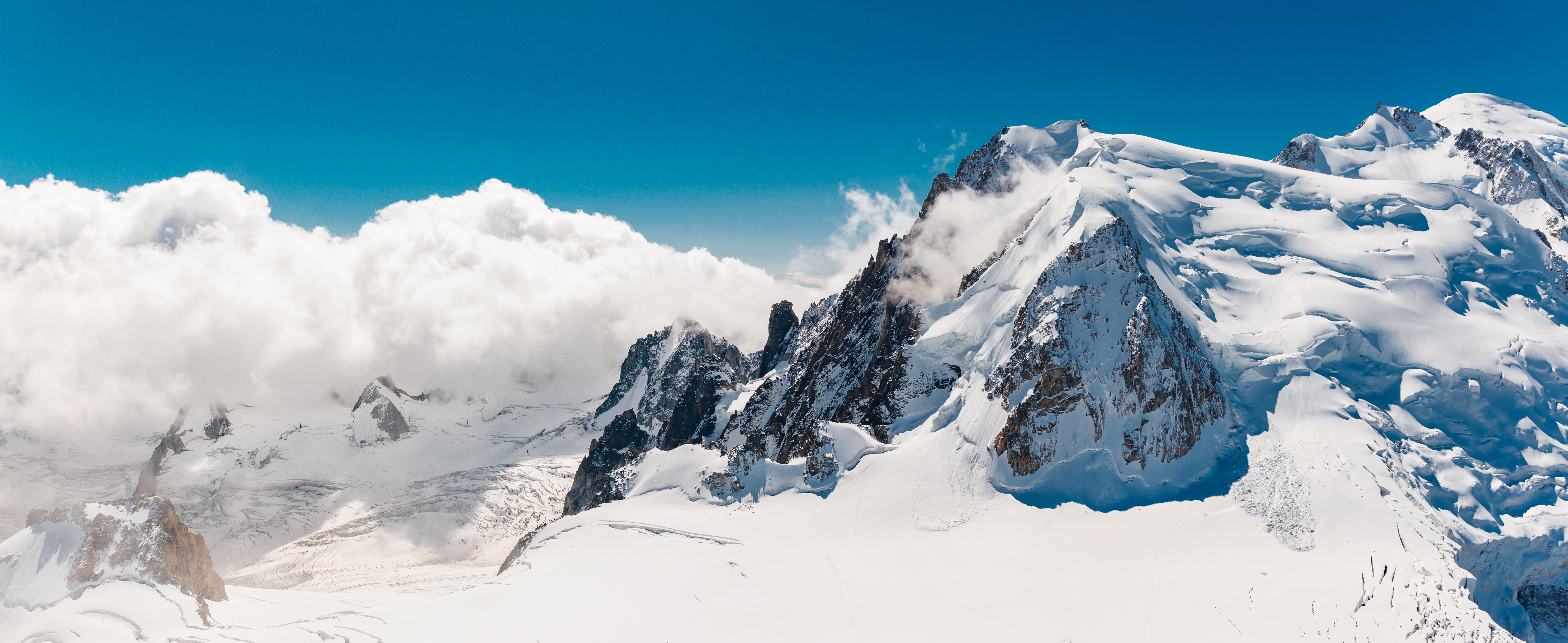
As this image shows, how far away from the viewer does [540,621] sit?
129 ft

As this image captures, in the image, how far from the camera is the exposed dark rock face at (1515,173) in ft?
234

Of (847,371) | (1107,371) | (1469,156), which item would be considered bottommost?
(1107,371)

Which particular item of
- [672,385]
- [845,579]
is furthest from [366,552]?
[845,579]

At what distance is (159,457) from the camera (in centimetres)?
15675

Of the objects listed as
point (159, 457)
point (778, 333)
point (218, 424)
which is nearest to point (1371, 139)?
point (778, 333)

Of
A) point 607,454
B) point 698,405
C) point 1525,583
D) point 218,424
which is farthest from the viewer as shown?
point 218,424

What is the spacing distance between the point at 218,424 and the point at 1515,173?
28226 cm

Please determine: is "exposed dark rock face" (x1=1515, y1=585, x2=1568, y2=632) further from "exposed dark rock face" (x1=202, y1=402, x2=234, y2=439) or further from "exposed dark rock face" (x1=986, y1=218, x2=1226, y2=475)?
"exposed dark rock face" (x1=202, y1=402, x2=234, y2=439)

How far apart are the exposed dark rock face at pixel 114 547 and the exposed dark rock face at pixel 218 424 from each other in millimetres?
172622

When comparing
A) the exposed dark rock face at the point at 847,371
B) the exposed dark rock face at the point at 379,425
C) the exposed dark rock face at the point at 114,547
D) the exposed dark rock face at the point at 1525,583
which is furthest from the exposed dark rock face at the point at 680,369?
the exposed dark rock face at the point at 1525,583

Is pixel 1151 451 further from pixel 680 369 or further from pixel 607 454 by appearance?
pixel 680 369

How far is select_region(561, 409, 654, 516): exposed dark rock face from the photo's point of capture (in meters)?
127

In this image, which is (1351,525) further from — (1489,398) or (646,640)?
(646,640)

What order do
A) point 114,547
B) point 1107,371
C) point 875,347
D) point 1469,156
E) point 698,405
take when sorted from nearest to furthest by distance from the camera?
1. point 114,547
2. point 1107,371
3. point 1469,156
4. point 875,347
5. point 698,405
